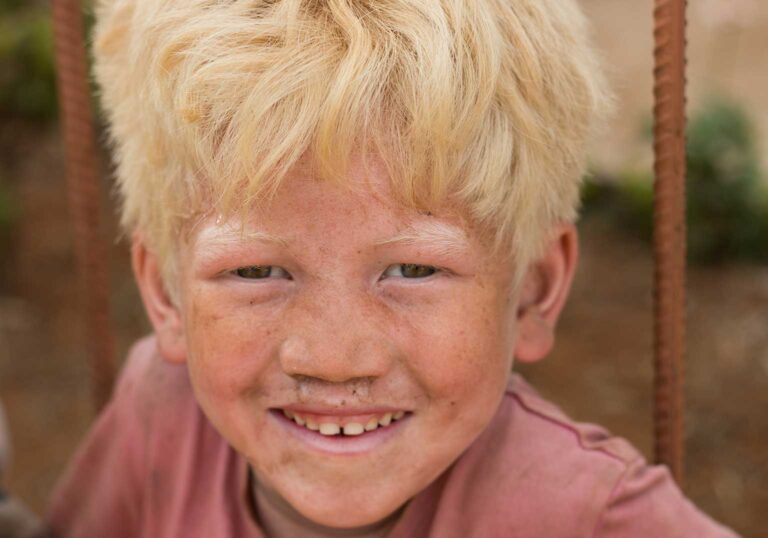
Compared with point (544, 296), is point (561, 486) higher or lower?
lower

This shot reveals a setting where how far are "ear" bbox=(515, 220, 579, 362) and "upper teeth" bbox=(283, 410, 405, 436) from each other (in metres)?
0.19

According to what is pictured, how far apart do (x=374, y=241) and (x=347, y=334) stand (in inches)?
3.8

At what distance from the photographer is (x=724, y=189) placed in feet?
11.0

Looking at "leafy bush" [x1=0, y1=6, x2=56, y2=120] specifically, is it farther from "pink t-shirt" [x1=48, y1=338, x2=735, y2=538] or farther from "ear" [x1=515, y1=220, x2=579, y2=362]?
"ear" [x1=515, y1=220, x2=579, y2=362]

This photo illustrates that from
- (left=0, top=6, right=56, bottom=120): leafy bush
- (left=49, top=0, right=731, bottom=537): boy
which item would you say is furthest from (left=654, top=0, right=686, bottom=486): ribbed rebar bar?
(left=0, top=6, right=56, bottom=120): leafy bush

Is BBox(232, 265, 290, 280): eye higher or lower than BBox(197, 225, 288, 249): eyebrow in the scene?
lower

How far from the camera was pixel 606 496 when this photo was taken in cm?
126

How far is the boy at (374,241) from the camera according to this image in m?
1.04

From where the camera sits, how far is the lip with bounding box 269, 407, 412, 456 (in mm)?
1182

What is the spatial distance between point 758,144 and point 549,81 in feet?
9.74

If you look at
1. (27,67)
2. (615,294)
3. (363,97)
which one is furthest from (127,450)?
(27,67)

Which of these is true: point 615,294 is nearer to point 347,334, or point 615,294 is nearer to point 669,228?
point 669,228

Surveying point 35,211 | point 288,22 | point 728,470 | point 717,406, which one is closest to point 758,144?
point 717,406

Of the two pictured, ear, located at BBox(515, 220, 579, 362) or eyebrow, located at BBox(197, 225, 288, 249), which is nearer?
eyebrow, located at BBox(197, 225, 288, 249)
